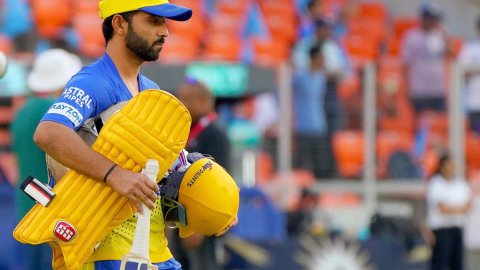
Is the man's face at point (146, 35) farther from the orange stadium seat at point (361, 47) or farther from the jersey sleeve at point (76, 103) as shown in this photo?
the orange stadium seat at point (361, 47)

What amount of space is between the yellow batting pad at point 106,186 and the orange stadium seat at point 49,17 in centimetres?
1034

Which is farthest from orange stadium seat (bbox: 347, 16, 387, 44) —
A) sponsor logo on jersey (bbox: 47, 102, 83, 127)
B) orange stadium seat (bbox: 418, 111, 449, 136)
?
sponsor logo on jersey (bbox: 47, 102, 83, 127)

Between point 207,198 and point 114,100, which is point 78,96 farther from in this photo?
point 207,198

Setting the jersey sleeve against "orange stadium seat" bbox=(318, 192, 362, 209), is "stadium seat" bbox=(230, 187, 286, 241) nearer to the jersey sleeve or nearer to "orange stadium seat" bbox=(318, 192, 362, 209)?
"orange stadium seat" bbox=(318, 192, 362, 209)

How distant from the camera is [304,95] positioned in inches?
539

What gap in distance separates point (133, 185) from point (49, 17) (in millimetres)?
10558

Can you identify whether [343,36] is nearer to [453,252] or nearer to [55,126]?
[453,252]

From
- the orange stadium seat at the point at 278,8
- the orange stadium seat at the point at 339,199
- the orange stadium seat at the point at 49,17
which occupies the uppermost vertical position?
the orange stadium seat at the point at 49,17

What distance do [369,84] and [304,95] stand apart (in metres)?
0.86

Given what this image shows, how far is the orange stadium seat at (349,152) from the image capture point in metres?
13.8

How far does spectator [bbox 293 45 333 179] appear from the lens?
→ 13.7m

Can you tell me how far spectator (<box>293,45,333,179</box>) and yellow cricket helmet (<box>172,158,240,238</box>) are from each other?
835 centimetres

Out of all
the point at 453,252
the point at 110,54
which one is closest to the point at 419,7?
the point at 453,252

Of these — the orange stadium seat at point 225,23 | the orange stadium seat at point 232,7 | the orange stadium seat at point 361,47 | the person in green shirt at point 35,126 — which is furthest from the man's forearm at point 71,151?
the orange stadium seat at point 361,47
